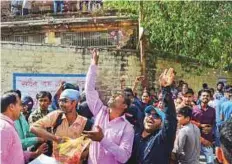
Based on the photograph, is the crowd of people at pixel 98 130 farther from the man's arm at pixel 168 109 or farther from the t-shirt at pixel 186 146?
the t-shirt at pixel 186 146

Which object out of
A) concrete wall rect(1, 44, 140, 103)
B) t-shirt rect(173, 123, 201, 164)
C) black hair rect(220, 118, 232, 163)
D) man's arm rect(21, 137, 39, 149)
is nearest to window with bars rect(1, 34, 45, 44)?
concrete wall rect(1, 44, 140, 103)

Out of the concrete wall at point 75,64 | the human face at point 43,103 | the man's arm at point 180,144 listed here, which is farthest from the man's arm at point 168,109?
the concrete wall at point 75,64

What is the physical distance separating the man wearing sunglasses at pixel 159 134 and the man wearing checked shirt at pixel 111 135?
0.13 meters

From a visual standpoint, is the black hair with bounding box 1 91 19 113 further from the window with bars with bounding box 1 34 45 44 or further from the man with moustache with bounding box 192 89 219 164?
the window with bars with bounding box 1 34 45 44

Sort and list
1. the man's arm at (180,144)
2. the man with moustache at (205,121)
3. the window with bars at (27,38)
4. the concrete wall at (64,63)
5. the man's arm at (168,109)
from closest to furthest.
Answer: the man's arm at (168,109), the man's arm at (180,144), the man with moustache at (205,121), the concrete wall at (64,63), the window with bars at (27,38)

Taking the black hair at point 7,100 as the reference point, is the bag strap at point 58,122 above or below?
below

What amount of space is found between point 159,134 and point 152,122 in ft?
0.58

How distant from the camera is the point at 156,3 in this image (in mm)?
14594

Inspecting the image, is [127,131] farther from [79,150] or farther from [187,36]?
[187,36]

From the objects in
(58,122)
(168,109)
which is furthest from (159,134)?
(58,122)

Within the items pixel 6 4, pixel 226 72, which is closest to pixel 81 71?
pixel 226 72

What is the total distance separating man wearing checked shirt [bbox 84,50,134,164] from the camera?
14.4 ft

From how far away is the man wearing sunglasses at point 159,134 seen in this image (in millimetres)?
4402

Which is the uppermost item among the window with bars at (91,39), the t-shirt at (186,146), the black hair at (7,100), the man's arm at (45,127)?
the window with bars at (91,39)
